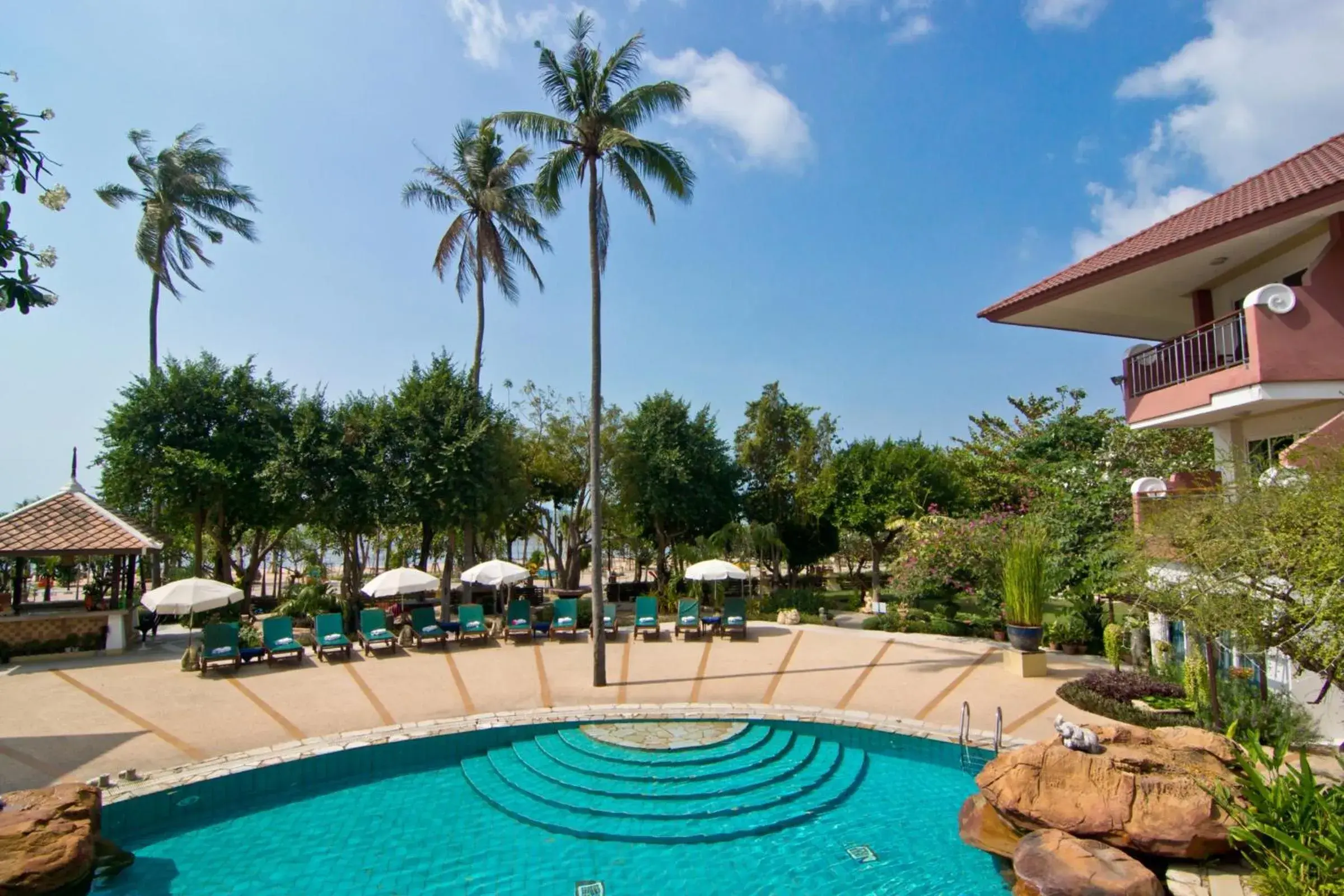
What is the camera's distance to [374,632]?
1688cm

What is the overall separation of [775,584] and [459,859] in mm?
23631

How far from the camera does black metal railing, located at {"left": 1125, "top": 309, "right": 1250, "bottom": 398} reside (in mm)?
11719

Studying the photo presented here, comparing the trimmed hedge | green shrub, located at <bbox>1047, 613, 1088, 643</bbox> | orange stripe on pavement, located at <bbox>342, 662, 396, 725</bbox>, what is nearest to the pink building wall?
the trimmed hedge

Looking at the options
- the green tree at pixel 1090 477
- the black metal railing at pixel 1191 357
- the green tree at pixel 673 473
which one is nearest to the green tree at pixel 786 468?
the green tree at pixel 673 473

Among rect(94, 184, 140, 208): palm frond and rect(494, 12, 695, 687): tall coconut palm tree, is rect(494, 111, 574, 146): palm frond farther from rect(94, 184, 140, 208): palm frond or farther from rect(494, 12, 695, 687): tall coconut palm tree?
rect(94, 184, 140, 208): palm frond

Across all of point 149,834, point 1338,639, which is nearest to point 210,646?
point 149,834

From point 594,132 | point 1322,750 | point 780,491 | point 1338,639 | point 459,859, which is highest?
point 594,132

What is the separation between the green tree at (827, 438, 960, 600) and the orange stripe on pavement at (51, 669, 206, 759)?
2001 centimetres

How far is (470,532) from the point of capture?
23.2 metres

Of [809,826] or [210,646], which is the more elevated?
[210,646]

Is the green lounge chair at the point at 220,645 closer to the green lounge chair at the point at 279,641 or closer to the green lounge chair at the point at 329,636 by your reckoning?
the green lounge chair at the point at 279,641

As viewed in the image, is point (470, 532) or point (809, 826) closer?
point (809, 826)

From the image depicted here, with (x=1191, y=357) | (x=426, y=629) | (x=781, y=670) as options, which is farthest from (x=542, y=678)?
(x=1191, y=357)

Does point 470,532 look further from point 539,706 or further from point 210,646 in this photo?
point 539,706
